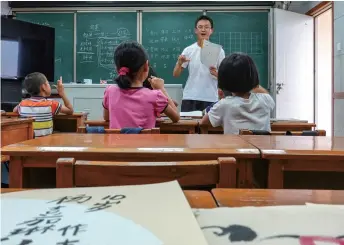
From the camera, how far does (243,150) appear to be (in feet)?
3.05

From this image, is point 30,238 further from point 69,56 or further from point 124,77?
point 69,56

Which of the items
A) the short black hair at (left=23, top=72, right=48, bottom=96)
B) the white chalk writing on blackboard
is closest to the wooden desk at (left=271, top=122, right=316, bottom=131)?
the short black hair at (left=23, top=72, right=48, bottom=96)

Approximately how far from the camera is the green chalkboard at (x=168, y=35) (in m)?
5.67

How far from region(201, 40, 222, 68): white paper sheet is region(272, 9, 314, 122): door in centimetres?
229

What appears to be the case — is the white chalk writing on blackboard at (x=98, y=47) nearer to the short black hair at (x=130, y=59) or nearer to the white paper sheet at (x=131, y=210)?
the short black hair at (x=130, y=59)

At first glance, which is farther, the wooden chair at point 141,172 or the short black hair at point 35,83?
the short black hair at point 35,83

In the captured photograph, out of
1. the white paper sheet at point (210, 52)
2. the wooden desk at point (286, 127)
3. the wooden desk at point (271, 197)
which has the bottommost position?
the wooden desk at point (271, 197)

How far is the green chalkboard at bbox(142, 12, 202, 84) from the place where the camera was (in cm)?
567

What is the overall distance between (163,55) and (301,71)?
207 cm

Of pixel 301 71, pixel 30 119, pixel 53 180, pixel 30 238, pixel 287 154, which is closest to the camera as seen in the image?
pixel 30 238

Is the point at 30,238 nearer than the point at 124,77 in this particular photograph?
Yes

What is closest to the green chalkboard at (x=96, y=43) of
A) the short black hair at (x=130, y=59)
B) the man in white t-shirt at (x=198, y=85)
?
the man in white t-shirt at (x=198, y=85)

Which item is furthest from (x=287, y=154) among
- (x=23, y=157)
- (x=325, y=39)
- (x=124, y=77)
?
(x=325, y=39)

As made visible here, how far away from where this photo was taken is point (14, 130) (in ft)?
8.44
